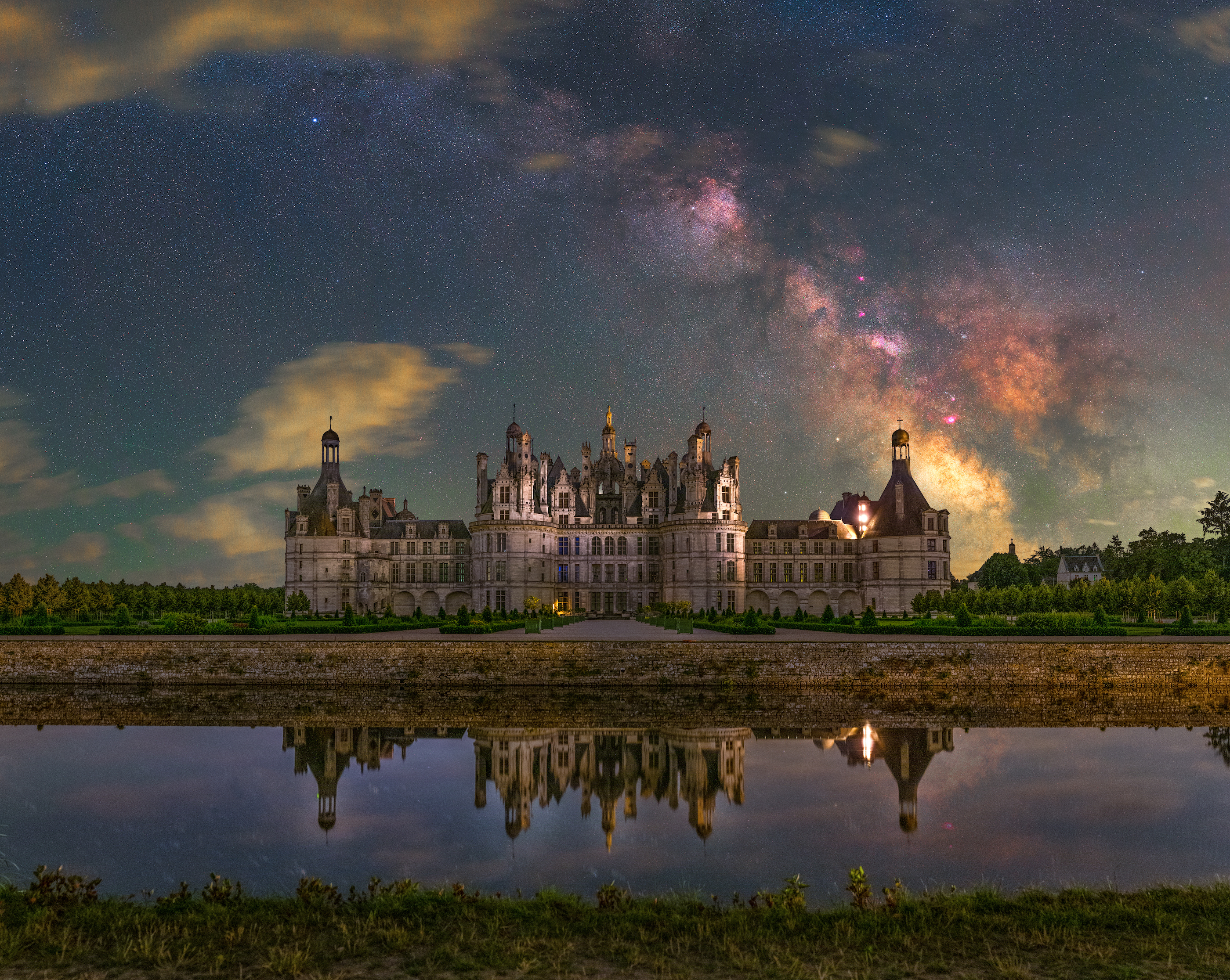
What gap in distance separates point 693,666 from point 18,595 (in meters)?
54.1

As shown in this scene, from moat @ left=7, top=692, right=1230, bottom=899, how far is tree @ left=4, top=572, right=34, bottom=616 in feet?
143

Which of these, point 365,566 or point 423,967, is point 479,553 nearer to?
point 365,566

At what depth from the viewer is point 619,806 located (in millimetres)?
17359

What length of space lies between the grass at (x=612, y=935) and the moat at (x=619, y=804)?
64.5 inches

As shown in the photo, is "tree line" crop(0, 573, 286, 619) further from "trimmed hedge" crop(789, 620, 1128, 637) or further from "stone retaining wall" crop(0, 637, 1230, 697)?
"trimmed hedge" crop(789, 620, 1128, 637)

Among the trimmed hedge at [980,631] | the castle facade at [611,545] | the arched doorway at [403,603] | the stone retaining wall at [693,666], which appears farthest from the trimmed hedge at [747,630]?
the arched doorway at [403,603]

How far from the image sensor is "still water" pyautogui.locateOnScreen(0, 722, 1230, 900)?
13547 millimetres

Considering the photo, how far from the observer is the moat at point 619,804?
13570 millimetres

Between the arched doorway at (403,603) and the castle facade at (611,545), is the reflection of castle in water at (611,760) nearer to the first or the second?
the castle facade at (611,545)

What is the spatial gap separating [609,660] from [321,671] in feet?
35.1

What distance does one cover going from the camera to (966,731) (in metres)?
25.5

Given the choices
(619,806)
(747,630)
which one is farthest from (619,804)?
(747,630)

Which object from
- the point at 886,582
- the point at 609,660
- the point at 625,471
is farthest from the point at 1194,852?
the point at 625,471

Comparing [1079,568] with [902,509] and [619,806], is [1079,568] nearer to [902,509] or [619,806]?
[902,509]
